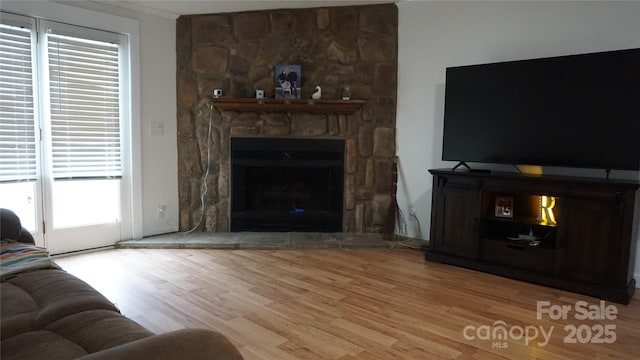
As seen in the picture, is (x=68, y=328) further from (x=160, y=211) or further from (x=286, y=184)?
(x=286, y=184)

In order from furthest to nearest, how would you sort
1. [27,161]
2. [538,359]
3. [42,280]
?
1. [27,161]
2. [538,359]
3. [42,280]

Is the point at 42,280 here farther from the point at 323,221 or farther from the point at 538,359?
→ the point at 323,221

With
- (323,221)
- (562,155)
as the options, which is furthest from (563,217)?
(323,221)

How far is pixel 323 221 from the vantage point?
4.35 metres

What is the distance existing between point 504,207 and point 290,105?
2.15 metres

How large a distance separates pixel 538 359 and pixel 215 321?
5.47 feet

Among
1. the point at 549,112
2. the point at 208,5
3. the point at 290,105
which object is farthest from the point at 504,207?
the point at 208,5

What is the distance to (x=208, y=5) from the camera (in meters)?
3.90

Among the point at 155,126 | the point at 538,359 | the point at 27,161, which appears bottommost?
the point at 538,359

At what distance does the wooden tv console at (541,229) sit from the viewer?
2.65m

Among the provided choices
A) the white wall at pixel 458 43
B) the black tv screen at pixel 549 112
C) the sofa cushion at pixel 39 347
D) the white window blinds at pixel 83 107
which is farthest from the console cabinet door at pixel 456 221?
the white window blinds at pixel 83 107

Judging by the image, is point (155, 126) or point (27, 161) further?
point (155, 126)

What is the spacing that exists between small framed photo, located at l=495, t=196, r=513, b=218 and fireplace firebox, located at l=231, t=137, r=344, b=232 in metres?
1.59

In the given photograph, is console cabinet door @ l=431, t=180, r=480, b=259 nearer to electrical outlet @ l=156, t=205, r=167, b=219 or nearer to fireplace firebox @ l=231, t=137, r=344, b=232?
fireplace firebox @ l=231, t=137, r=344, b=232
